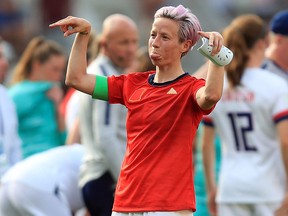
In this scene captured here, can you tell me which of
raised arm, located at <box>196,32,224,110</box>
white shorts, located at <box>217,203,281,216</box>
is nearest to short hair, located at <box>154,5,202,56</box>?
raised arm, located at <box>196,32,224,110</box>

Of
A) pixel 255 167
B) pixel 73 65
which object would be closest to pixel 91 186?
pixel 255 167

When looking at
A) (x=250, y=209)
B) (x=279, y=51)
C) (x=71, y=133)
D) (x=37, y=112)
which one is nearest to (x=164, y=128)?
(x=250, y=209)

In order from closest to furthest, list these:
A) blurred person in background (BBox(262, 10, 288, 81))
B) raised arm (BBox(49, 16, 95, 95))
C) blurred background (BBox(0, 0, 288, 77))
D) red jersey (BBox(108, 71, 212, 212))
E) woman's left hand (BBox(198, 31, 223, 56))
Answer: woman's left hand (BBox(198, 31, 223, 56)) < red jersey (BBox(108, 71, 212, 212)) < raised arm (BBox(49, 16, 95, 95)) < blurred person in background (BBox(262, 10, 288, 81)) < blurred background (BBox(0, 0, 288, 77))

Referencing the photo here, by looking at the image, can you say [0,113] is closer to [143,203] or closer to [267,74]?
[267,74]

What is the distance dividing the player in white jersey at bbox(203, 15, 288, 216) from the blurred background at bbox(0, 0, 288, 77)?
470 inches

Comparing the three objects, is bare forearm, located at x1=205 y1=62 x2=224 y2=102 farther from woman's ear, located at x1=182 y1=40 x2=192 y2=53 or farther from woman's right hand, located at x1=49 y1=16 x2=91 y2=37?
woman's right hand, located at x1=49 y1=16 x2=91 y2=37

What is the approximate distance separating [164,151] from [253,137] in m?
2.56

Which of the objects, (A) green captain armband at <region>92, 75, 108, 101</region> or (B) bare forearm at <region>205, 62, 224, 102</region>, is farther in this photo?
(A) green captain armband at <region>92, 75, 108, 101</region>

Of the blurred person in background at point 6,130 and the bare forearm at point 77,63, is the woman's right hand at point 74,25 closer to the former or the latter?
the bare forearm at point 77,63

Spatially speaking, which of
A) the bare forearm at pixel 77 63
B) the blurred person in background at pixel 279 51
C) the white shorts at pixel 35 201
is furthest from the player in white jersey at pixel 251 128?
the bare forearm at pixel 77 63

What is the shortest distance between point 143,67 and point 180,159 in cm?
311

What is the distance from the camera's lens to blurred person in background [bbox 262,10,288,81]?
31.2ft

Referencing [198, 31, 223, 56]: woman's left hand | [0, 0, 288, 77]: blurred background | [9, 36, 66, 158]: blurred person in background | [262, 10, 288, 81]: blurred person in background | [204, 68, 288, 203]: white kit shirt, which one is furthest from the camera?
[0, 0, 288, 77]: blurred background

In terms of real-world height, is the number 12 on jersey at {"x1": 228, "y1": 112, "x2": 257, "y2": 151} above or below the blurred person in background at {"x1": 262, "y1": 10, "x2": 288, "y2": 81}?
below
